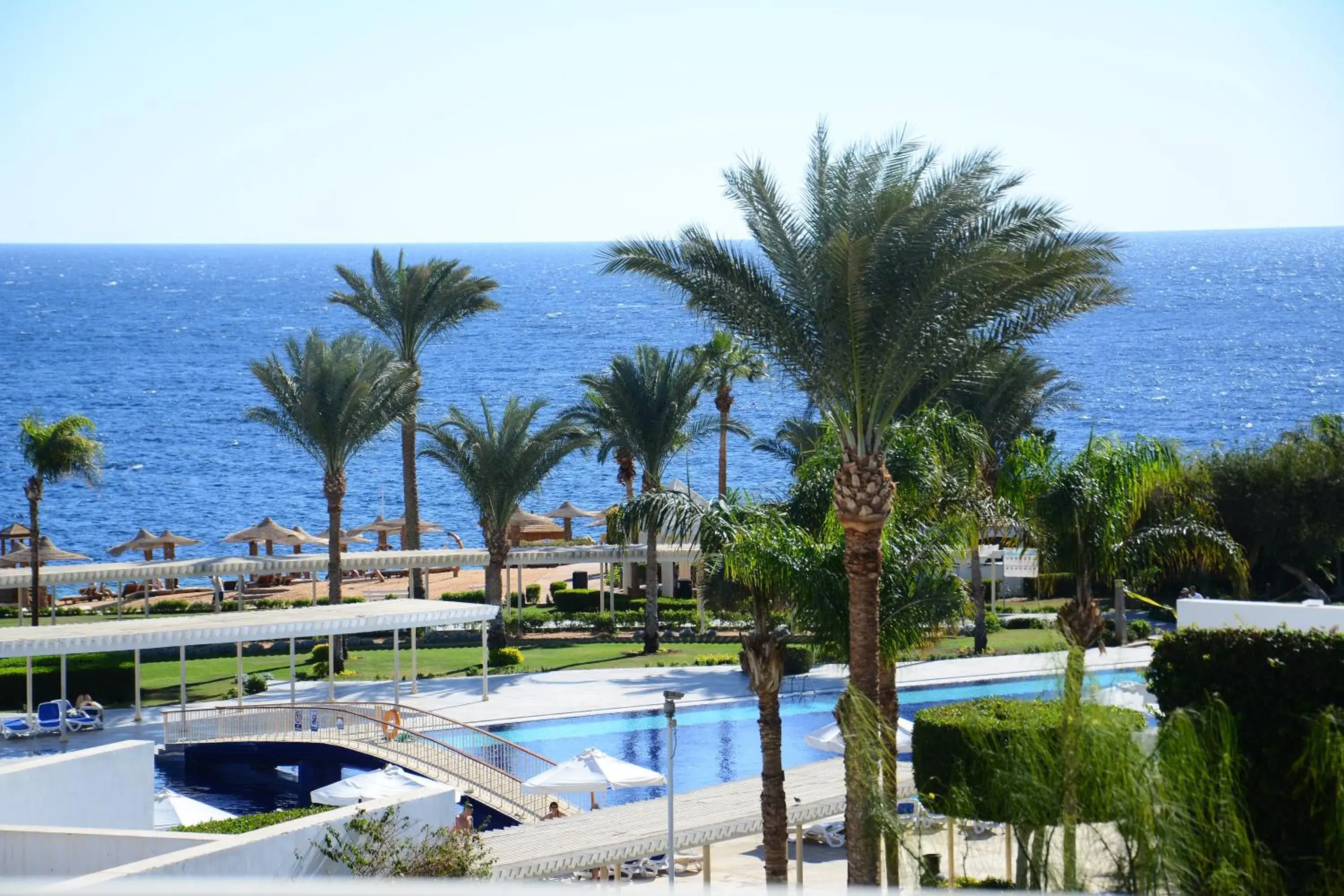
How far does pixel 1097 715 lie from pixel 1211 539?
9.93m

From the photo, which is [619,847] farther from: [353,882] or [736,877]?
[353,882]

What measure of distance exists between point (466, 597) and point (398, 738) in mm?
17909

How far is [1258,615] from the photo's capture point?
1728cm

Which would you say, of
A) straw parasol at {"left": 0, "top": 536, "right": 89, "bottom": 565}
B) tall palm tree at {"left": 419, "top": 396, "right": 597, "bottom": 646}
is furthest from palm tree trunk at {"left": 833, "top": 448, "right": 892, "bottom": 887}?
straw parasol at {"left": 0, "top": 536, "right": 89, "bottom": 565}

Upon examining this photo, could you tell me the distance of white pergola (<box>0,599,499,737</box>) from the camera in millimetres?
24359

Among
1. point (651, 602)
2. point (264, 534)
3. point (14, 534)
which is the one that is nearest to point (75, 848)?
point (651, 602)

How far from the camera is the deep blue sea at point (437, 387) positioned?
279 feet

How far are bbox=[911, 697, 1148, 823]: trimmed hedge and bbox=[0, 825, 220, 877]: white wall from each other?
6.38m

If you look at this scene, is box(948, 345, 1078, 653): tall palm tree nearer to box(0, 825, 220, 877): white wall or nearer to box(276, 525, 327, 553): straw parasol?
box(276, 525, 327, 553): straw parasol

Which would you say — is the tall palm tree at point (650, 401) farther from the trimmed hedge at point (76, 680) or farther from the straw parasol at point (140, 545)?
the straw parasol at point (140, 545)

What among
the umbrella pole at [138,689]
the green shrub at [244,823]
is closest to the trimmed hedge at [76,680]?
the umbrella pole at [138,689]

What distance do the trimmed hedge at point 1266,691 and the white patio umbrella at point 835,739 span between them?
8272 mm

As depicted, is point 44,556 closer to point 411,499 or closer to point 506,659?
point 411,499

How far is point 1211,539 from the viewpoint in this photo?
19.0 metres
